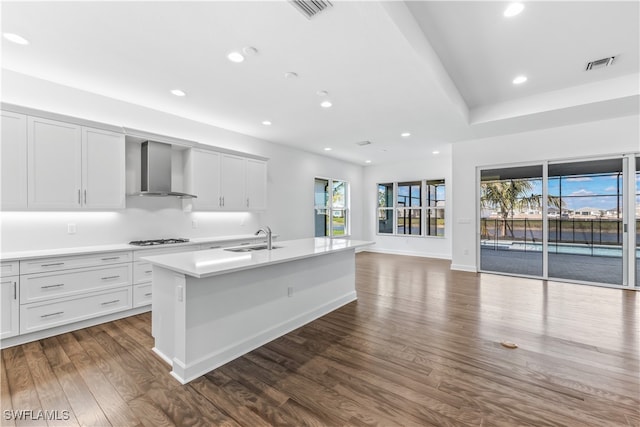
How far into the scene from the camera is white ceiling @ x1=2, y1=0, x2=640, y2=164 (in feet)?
7.29

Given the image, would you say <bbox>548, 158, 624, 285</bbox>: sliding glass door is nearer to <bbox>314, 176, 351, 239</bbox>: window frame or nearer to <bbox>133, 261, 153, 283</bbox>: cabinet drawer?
<bbox>314, 176, 351, 239</bbox>: window frame

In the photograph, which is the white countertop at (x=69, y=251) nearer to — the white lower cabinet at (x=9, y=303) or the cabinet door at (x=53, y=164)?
the white lower cabinet at (x=9, y=303)

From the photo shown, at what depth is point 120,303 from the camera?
332 centimetres

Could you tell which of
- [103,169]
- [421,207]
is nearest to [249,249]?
[103,169]

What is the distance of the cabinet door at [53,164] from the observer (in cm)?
289

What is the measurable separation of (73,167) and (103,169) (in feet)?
0.93

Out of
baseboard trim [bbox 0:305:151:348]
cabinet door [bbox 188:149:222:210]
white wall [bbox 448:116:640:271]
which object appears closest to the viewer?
baseboard trim [bbox 0:305:151:348]

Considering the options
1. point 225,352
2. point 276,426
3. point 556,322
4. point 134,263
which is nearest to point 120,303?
point 134,263

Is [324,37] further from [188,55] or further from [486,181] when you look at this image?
[486,181]

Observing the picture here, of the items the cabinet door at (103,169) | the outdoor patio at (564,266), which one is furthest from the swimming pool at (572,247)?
the cabinet door at (103,169)

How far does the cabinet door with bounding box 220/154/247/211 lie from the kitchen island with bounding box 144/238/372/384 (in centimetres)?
190

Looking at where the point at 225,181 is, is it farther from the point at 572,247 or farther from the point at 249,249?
the point at 572,247

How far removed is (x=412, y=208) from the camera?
829 cm

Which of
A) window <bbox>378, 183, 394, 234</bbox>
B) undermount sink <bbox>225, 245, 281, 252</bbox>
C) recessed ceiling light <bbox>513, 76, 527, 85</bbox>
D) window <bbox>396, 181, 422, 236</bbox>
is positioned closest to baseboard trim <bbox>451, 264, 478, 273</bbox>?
window <bbox>396, 181, 422, 236</bbox>
